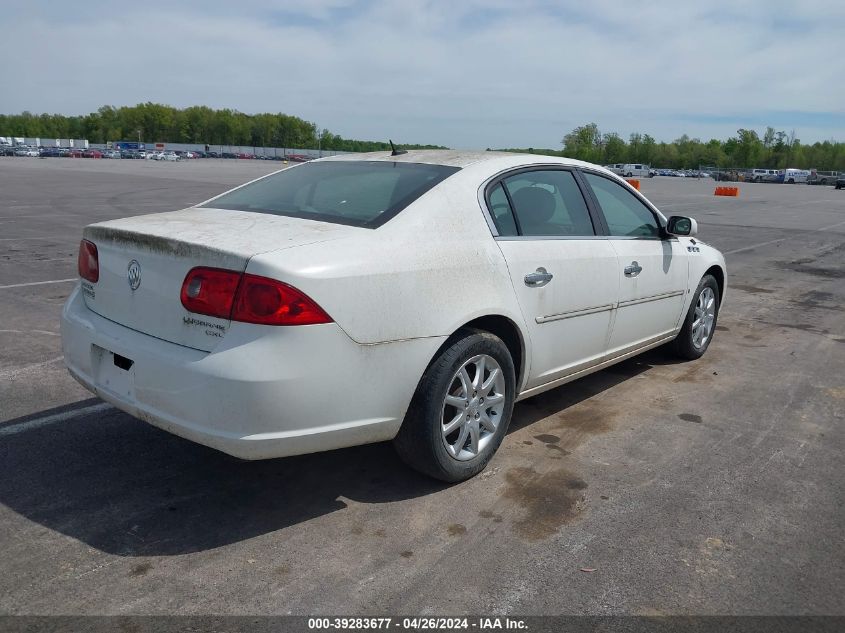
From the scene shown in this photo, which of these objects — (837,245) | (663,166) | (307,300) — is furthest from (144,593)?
(663,166)

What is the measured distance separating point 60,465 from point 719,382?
4.49 meters

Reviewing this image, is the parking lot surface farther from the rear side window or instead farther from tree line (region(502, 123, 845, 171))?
tree line (region(502, 123, 845, 171))

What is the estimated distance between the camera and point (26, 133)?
175000mm

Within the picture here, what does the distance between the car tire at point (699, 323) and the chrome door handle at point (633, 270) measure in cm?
116

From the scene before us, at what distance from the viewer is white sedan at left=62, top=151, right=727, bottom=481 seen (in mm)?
2949

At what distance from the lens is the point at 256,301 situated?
2920 millimetres

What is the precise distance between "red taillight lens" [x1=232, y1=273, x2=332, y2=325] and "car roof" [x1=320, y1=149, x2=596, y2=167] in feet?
4.85

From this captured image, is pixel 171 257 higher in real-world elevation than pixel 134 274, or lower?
higher

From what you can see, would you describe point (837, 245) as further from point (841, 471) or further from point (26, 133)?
point (26, 133)

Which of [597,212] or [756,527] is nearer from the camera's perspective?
[756,527]

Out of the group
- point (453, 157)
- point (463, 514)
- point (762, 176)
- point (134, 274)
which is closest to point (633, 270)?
point (453, 157)

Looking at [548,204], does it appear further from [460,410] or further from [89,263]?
[89,263]

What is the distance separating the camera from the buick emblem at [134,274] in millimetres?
3305

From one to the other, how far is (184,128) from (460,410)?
178526 millimetres
